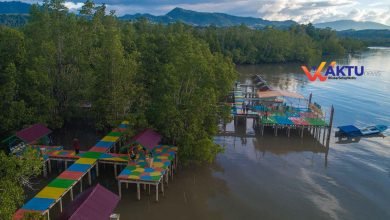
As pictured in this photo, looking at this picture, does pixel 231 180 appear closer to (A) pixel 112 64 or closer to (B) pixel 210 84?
(B) pixel 210 84

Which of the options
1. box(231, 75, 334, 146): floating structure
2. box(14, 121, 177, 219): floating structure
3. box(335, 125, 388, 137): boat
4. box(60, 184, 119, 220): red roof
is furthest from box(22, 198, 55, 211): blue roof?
box(335, 125, 388, 137): boat

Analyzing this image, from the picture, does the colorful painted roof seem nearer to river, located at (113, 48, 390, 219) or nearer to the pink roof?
the pink roof

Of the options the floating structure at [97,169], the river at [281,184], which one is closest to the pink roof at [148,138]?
the floating structure at [97,169]

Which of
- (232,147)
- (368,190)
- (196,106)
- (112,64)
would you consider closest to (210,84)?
(196,106)

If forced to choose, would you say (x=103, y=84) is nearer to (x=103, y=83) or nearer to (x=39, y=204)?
(x=103, y=83)

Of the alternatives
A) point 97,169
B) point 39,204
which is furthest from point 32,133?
point 39,204

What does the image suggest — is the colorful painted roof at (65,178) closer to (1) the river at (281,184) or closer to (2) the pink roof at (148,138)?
(2) the pink roof at (148,138)
